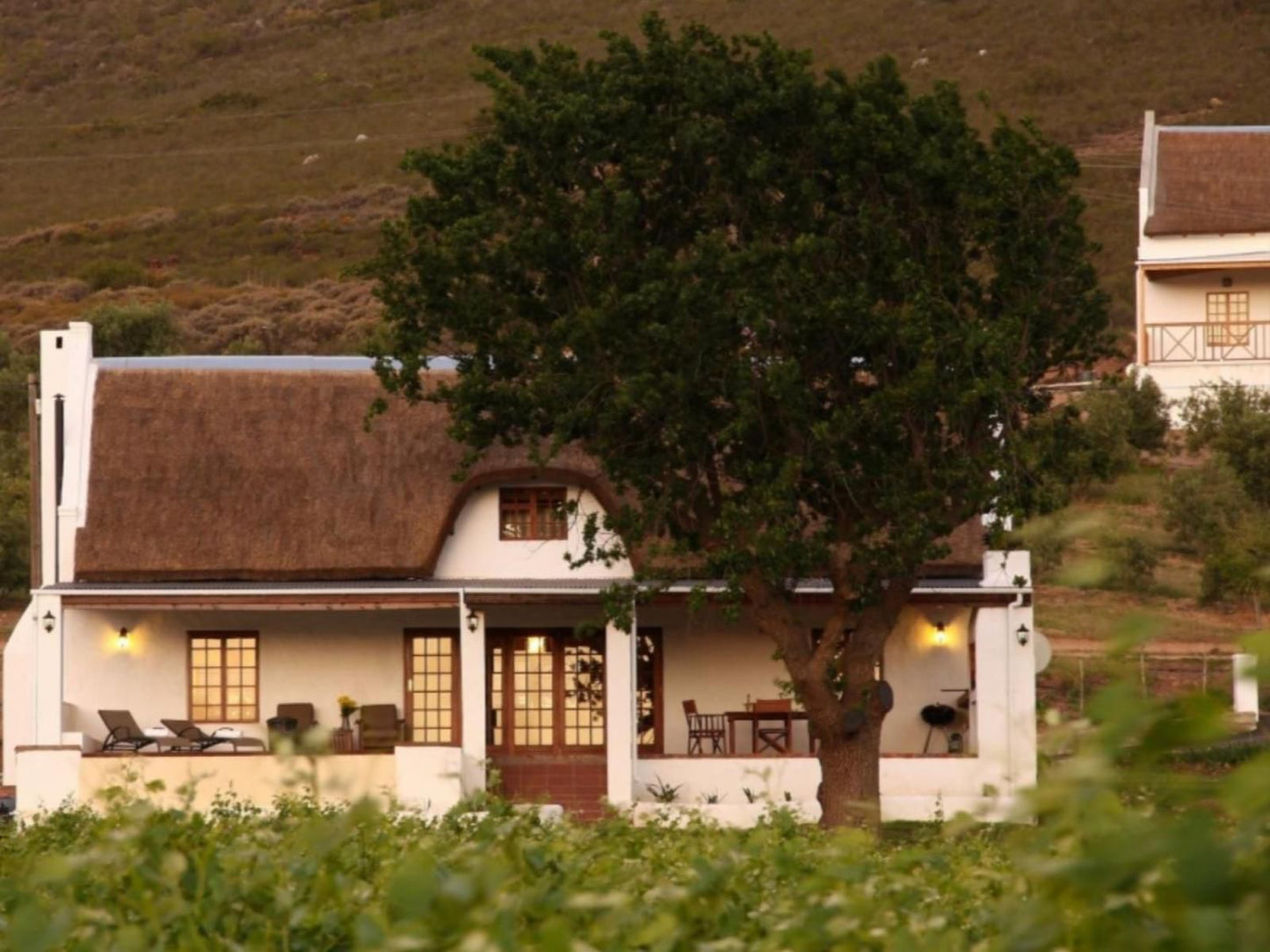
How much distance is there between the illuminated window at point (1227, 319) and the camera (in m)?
41.2

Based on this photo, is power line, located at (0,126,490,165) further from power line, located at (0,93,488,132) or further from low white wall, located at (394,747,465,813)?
low white wall, located at (394,747,465,813)

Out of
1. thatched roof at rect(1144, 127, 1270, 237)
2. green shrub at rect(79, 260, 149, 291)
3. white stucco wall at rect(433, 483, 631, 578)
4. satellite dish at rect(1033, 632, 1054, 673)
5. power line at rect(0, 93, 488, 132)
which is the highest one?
power line at rect(0, 93, 488, 132)

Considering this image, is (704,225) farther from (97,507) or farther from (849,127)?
(97,507)

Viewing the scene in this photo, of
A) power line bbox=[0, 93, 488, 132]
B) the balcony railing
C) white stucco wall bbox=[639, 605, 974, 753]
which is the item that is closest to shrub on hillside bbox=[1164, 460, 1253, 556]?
the balcony railing

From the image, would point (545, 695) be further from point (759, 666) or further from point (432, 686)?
point (759, 666)

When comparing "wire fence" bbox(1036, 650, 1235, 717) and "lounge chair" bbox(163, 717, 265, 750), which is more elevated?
"wire fence" bbox(1036, 650, 1235, 717)

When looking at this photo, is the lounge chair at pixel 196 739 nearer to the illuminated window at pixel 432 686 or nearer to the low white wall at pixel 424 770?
the illuminated window at pixel 432 686

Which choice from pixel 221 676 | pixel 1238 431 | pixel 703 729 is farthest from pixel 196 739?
pixel 1238 431

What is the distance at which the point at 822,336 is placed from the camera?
68.8ft

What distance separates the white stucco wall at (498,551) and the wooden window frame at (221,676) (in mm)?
2391

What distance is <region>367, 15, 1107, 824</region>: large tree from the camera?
20.4 m

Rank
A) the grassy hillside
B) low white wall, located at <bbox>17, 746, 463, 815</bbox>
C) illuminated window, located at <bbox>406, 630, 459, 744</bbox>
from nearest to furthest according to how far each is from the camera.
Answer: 1. low white wall, located at <bbox>17, 746, 463, 815</bbox>
2. illuminated window, located at <bbox>406, 630, 459, 744</bbox>
3. the grassy hillside

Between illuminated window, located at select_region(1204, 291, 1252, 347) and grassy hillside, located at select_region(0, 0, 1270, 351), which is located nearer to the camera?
illuminated window, located at select_region(1204, 291, 1252, 347)

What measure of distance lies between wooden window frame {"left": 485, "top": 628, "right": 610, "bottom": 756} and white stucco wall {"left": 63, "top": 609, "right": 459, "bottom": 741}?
24.0 inches
